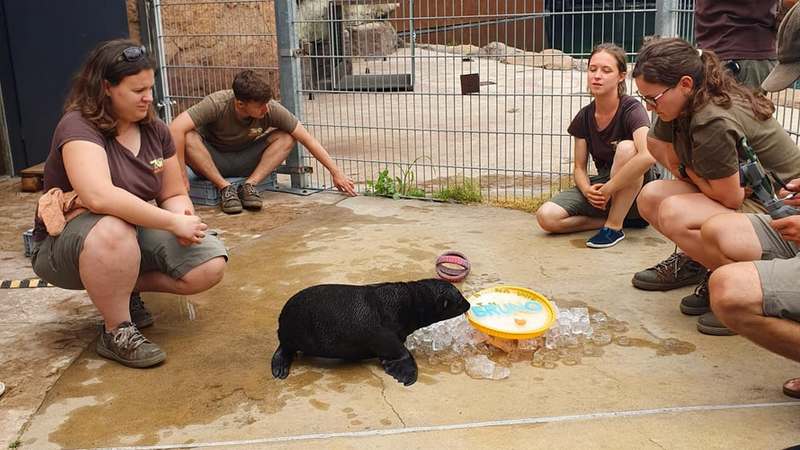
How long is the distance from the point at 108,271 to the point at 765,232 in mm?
2315

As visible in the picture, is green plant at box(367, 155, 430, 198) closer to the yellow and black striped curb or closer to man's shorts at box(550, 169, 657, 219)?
man's shorts at box(550, 169, 657, 219)

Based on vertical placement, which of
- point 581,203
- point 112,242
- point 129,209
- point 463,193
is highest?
point 129,209

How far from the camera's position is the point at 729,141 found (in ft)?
9.29

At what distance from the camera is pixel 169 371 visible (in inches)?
117

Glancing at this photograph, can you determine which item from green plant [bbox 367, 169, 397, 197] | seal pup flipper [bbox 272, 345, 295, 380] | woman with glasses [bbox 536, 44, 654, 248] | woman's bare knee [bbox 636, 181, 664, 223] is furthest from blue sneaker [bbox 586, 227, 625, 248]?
seal pup flipper [bbox 272, 345, 295, 380]

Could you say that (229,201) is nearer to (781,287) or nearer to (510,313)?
(510,313)

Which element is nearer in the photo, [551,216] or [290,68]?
[551,216]

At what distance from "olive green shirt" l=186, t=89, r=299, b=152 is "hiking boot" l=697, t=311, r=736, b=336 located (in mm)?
3150

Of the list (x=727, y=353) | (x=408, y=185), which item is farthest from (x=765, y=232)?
(x=408, y=185)

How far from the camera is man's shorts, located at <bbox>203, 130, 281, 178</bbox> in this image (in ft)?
18.4

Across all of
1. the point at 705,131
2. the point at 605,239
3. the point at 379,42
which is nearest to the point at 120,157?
the point at 705,131

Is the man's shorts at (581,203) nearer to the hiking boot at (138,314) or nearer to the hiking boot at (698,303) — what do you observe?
the hiking boot at (698,303)

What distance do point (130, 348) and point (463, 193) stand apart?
9.27 ft

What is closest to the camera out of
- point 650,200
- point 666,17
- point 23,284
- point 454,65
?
point 650,200
